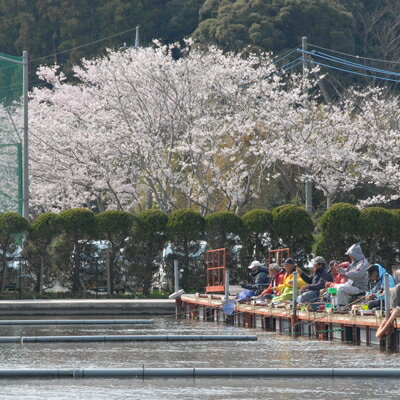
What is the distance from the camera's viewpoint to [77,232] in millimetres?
37156

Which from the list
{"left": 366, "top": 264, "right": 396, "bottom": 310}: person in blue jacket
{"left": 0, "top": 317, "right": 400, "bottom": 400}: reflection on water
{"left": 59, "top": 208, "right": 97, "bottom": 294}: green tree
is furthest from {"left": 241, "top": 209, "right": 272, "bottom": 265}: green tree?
{"left": 366, "top": 264, "right": 396, "bottom": 310}: person in blue jacket

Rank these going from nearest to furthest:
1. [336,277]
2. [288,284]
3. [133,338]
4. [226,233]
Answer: [133,338], [336,277], [288,284], [226,233]

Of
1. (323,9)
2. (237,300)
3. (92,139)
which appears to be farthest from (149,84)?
(323,9)

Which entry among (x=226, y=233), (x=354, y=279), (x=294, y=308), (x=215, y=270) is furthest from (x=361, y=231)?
(x=354, y=279)

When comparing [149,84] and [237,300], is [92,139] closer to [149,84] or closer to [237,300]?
[149,84]

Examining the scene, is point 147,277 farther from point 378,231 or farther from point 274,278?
point 274,278

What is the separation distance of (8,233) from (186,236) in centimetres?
554

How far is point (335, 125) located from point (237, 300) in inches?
635

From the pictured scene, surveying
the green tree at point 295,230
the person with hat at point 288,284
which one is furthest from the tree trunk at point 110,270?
the person with hat at point 288,284

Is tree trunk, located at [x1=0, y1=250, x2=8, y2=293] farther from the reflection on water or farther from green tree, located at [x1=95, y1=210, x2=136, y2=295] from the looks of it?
the reflection on water

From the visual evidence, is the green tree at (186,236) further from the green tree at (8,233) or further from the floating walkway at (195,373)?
the floating walkway at (195,373)

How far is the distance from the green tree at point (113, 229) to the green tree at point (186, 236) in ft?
4.38

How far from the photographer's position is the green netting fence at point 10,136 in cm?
3988

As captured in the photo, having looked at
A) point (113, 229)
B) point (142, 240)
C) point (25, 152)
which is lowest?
point (142, 240)
